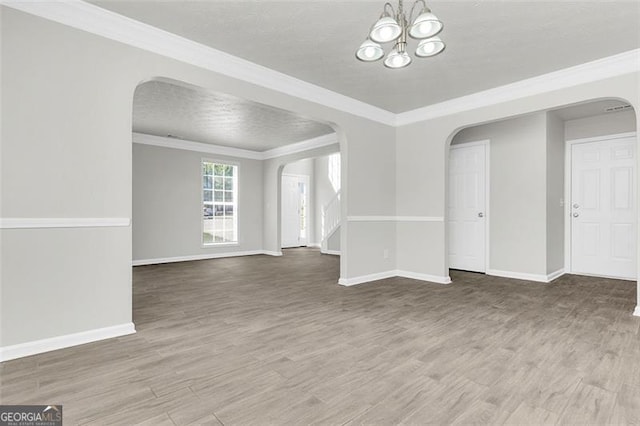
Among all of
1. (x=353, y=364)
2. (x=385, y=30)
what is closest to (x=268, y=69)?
(x=385, y=30)

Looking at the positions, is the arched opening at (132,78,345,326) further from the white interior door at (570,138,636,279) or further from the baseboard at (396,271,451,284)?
the white interior door at (570,138,636,279)

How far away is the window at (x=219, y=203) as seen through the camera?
758cm

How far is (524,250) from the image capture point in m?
4.95

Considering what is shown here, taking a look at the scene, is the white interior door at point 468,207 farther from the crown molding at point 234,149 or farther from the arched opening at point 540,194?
the crown molding at point 234,149

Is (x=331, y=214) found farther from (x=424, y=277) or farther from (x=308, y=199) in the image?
(x=424, y=277)

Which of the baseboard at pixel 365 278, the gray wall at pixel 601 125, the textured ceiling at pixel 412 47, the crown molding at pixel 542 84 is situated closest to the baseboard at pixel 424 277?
the baseboard at pixel 365 278

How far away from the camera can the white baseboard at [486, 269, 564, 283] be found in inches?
188

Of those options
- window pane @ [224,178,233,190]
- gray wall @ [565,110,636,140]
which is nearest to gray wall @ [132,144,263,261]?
window pane @ [224,178,233,190]

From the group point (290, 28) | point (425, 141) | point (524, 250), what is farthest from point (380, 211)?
point (290, 28)

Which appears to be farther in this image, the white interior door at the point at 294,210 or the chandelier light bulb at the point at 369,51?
the white interior door at the point at 294,210

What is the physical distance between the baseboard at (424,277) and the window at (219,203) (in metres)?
4.38

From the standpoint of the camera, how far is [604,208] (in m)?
5.05

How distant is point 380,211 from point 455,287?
1.47 m

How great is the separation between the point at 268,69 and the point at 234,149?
4499 millimetres
